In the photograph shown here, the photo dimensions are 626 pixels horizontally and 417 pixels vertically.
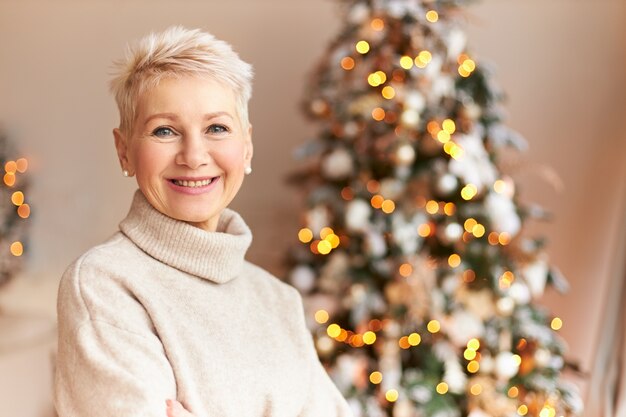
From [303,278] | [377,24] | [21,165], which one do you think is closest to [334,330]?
[303,278]

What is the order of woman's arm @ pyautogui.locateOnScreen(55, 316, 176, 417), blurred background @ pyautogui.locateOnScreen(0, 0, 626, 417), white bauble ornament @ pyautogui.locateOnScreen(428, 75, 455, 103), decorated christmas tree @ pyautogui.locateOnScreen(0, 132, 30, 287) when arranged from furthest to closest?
blurred background @ pyautogui.locateOnScreen(0, 0, 626, 417) → white bauble ornament @ pyautogui.locateOnScreen(428, 75, 455, 103) → decorated christmas tree @ pyautogui.locateOnScreen(0, 132, 30, 287) → woman's arm @ pyautogui.locateOnScreen(55, 316, 176, 417)

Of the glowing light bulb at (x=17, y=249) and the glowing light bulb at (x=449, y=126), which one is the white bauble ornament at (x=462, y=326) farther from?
the glowing light bulb at (x=17, y=249)

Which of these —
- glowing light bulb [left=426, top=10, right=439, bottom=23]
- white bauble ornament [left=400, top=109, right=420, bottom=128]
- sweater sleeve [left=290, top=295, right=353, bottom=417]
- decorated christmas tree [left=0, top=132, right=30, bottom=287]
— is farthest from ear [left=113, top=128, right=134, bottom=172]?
glowing light bulb [left=426, top=10, right=439, bottom=23]

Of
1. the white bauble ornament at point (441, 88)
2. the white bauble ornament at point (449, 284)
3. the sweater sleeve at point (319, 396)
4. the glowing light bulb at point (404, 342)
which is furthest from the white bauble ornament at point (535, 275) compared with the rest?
the sweater sleeve at point (319, 396)

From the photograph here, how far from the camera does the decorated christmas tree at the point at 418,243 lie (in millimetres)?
3020

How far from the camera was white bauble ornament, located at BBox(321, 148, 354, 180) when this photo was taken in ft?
10.1

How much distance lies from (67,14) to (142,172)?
252 cm

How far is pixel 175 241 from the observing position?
1.27 metres

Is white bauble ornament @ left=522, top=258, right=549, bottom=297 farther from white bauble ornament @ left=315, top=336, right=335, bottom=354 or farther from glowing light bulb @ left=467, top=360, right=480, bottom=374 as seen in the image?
white bauble ornament @ left=315, top=336, right=335, bottom=354

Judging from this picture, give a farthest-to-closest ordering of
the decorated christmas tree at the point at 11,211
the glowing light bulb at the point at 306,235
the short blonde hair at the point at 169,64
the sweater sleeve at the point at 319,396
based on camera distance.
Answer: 1. the glowing light bulb at the point at 306,235
2. the decorated christmas tree at the point at 11,211
3. the sweater sleeve at the point at 319,396
4. the short blonde hair at the point at 169,64

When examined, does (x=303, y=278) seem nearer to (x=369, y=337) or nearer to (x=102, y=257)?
(x=369, y=337)

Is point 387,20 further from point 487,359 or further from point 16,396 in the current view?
point 16,396

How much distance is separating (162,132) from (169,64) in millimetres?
106

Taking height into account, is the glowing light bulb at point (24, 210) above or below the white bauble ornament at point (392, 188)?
below
